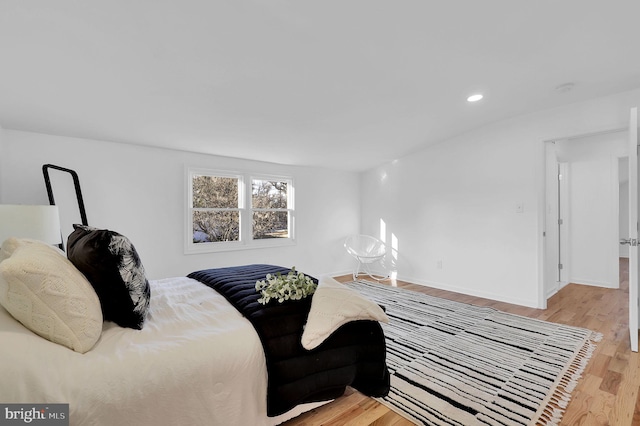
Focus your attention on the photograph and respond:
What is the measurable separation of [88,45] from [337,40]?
64.2 inches

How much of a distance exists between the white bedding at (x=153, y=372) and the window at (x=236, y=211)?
2579 mm

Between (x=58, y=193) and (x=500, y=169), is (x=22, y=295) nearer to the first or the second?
(x=58, y=193)

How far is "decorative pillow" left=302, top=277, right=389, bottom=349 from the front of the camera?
150 centimetres

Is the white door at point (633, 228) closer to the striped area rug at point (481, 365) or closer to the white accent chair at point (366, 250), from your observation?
the striped area rug at point (481, 365)

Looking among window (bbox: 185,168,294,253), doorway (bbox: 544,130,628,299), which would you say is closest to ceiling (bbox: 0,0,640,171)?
window (bbox: 185,168,294,253)

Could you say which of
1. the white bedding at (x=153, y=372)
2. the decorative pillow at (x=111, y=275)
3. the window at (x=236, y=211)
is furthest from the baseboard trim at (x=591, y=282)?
the decorative pillow at (x=111, y=275)

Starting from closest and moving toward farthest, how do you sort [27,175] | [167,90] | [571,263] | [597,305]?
[167,90] → [27,175] → [597,305] → [571,263]

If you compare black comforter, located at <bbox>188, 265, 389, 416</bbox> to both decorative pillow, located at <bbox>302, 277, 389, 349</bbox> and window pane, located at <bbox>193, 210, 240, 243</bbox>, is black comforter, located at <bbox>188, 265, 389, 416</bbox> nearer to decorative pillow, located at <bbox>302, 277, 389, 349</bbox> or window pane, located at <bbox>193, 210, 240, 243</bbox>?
decorative pillow, located at <bbox>302, 277, 389, 349</bbox>

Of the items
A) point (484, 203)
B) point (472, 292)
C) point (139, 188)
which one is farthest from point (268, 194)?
point (472, 292)

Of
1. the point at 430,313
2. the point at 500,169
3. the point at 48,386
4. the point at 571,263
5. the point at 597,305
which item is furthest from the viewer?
the point at 571,263

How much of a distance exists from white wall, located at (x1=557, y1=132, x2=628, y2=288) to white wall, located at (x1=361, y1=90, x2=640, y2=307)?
1552 millimetres

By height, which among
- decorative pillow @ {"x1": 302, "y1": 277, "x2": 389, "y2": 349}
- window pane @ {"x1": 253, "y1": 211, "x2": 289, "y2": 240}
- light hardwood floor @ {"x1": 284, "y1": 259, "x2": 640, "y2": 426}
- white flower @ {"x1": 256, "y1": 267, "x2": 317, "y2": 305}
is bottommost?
light hardwood floor @ {"x1": 284, "y1": 259, "x2": 640, "y2": 426}

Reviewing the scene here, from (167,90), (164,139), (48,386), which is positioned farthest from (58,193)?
(48,386)

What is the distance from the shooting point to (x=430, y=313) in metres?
3.38
